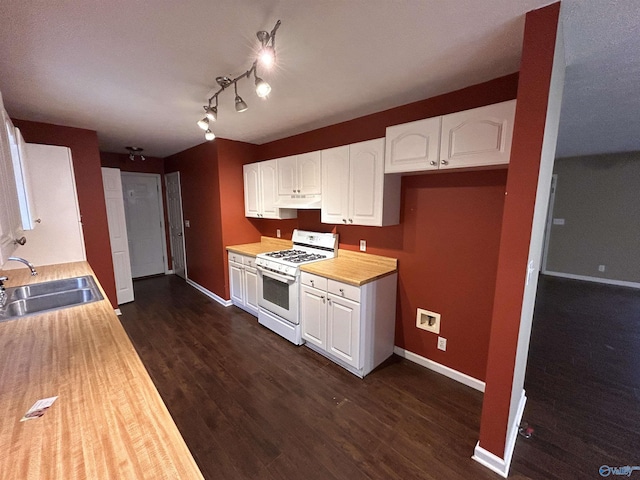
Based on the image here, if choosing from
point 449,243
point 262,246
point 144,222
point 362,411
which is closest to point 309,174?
point 262,246

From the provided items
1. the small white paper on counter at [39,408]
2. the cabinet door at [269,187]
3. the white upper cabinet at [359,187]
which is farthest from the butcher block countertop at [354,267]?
the small white paper on counter at [39,408]

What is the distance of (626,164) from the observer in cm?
458

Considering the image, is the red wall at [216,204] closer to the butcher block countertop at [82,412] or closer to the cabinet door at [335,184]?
the cabinet door at [335,184]

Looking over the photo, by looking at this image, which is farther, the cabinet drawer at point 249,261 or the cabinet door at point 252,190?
the cabinet door at point 252,190

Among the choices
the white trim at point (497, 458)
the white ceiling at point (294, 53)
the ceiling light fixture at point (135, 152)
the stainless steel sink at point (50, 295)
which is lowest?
the white trim at point (497, 458)

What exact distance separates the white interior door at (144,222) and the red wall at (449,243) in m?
4.52

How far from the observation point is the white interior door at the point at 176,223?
5.03 meters

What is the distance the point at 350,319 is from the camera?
2.35 m

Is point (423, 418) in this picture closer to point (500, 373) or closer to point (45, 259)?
point (500, 373)

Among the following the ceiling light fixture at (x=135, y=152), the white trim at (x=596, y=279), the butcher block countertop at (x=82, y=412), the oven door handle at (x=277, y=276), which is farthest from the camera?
the white trim at (x=596, y=279)

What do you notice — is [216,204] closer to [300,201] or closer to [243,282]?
[243,282]

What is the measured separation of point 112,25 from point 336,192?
6.34 feet

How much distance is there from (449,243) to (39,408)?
257 cm

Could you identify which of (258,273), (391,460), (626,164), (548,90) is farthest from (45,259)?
(626,164)
